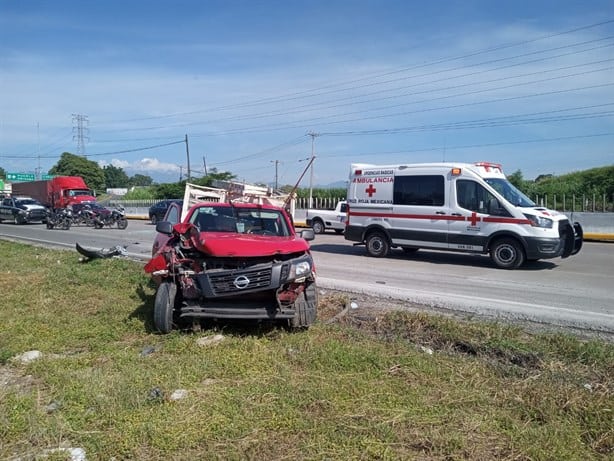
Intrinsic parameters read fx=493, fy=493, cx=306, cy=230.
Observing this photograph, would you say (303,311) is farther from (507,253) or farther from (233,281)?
(507,253)

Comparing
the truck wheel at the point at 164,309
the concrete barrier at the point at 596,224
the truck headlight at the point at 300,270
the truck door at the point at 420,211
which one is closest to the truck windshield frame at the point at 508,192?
the truck door at the point at 420,211

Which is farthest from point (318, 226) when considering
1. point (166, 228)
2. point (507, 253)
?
point (166, 228)

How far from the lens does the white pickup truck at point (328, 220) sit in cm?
2295

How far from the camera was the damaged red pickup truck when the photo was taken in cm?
533

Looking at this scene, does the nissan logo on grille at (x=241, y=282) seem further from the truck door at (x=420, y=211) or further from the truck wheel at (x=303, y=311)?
the truck door at (x=420, y=211)

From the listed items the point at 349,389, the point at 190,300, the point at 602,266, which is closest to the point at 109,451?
the point at 349,389

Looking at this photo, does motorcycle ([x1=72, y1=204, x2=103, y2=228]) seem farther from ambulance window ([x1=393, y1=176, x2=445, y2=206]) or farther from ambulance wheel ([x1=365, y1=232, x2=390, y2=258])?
ambulance window ([x1=393, y1=176, x2=445, y2=206])

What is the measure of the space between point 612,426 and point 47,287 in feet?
26.9

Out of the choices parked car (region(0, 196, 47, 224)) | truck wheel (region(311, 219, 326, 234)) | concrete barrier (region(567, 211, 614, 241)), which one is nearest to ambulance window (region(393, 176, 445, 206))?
truck wheel (region(311, 219, 326, 234))

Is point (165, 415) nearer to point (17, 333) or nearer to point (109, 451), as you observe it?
point (109, 451)

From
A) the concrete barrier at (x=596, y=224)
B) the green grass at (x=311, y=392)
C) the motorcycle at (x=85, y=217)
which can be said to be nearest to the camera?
the green grass at (x=311, y=392)

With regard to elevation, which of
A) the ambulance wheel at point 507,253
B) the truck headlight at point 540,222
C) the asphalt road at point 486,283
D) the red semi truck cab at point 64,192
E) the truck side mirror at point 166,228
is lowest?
the asphalt road at point 486,283

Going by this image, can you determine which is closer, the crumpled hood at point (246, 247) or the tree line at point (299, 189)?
the crumpled hood at point (246, 247)

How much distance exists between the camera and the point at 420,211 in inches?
503
